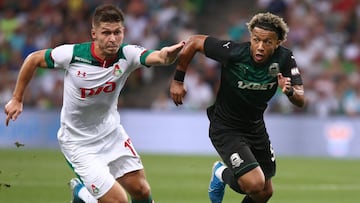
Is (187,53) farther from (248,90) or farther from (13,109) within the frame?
(13,109)

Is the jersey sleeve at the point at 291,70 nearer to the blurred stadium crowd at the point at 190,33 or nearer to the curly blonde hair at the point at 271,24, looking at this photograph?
the curly blonde hair at the point at 271,24

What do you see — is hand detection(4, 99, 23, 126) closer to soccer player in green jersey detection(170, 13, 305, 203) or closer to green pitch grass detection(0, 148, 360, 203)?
soccer player in green jersey detection(170, 13, 305, 203)

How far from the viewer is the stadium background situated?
1748 centimetres

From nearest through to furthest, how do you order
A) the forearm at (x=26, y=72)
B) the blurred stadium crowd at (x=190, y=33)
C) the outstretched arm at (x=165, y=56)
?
the outstretched arm at (x=165, y=56) → the forearm at (x=26, y=72) → the blurred stadium crowd at (x=190, y=33)

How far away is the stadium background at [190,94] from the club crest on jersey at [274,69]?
17.8 ft

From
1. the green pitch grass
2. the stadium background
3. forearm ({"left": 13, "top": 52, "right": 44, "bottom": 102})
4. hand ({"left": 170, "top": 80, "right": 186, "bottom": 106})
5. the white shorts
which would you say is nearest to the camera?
the white shorts

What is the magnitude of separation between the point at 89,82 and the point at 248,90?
5.81ft

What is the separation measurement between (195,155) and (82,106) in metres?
11.2

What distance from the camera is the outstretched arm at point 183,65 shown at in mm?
9164

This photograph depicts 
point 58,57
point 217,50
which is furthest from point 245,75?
point 58,57

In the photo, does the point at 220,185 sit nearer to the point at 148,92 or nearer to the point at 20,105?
the point at 20,105

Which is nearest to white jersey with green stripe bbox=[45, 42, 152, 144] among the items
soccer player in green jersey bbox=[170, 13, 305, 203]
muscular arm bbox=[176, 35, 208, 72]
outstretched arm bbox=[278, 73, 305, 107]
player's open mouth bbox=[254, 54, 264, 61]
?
soccer player in green jersey bbox=[170, 13, 305, 203]

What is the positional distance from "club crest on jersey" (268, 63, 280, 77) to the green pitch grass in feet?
10.4

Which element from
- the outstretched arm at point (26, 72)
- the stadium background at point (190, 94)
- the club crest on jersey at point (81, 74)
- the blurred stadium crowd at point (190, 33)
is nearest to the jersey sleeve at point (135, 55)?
the club crest on jersey at point (81, 74)
